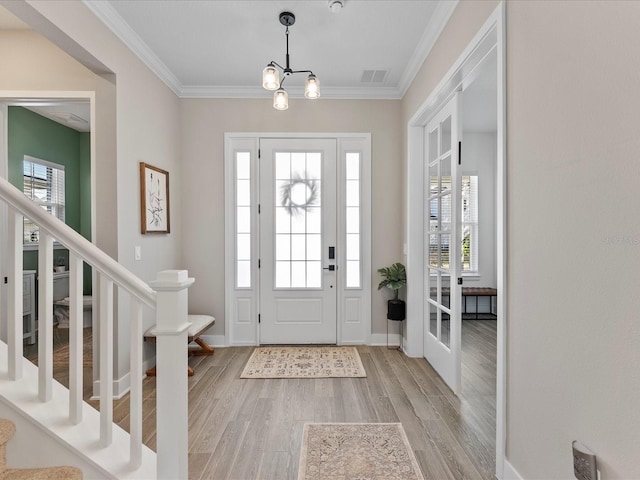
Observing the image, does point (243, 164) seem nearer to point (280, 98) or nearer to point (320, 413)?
point (280, 98)

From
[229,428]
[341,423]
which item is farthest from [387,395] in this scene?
[229,428]

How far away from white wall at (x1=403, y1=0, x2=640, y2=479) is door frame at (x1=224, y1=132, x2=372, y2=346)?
2257 millimetres

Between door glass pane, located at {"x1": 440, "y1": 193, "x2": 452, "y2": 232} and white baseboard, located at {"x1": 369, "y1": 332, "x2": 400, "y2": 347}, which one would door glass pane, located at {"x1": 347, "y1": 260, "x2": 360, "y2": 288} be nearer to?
white baseboard, located at {"x1": 369, "y1": 332, "x2": 400, "y2": 347}

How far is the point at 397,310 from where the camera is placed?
367 centimetres

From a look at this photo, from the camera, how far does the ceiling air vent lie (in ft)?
11.5

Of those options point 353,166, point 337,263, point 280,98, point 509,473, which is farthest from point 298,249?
point 509,473

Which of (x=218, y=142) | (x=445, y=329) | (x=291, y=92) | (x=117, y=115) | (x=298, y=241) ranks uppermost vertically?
(x=291, y=92)

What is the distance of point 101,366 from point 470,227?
5.30 m

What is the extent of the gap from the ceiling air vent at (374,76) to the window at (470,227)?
2.55 m

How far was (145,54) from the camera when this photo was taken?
3.09 m

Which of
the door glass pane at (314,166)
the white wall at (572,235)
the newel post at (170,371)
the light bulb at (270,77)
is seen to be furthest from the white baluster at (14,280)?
the door glass pane at (314,166)

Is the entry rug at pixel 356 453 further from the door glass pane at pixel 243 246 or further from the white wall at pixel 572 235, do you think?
the door glass pane at pixel 243 246

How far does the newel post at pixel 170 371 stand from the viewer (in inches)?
53.6

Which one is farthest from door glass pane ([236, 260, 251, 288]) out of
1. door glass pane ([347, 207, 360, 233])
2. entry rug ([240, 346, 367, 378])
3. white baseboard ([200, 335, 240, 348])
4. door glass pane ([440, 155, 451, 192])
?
door glass pane ([440, 155, 451, 192])
